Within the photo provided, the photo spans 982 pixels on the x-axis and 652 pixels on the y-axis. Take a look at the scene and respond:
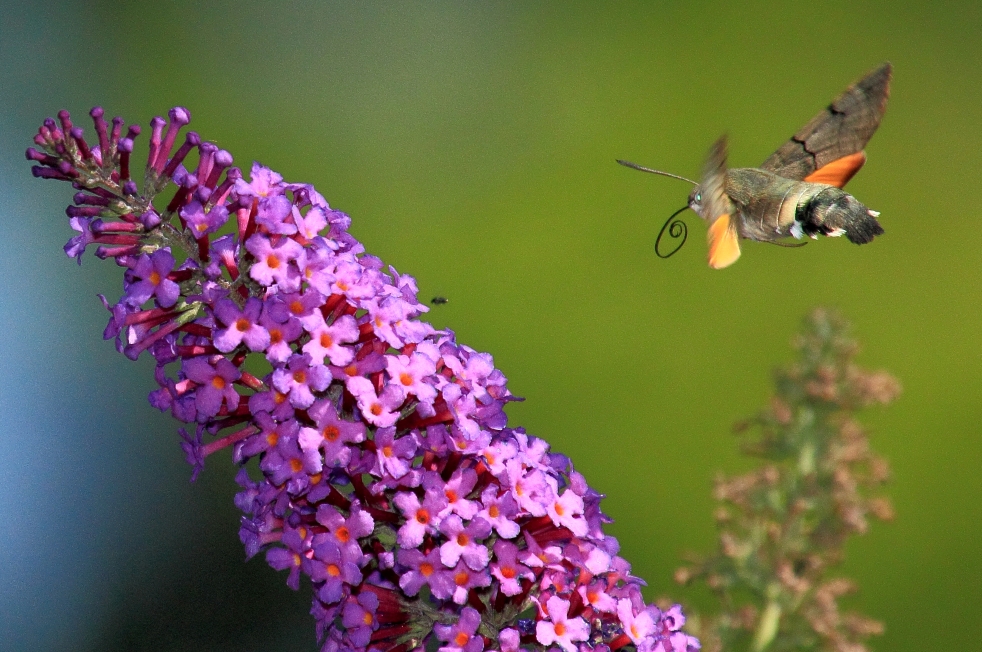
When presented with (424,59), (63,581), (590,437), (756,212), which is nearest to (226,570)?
(63,581)

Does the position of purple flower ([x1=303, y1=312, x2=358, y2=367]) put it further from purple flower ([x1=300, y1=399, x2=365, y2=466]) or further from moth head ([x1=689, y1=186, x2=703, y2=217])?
moth head ([x1=689, y1=186, x2=703, y2=217])

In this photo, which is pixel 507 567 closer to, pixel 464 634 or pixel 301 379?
pixel 464 634

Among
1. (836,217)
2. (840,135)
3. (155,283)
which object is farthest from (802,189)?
(155,283)

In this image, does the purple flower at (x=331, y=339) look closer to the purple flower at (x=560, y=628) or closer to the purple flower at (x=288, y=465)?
the purple flower at (x=288, y=465)

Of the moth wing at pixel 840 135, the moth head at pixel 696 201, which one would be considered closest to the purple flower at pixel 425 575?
the moth head at pixel 696 201


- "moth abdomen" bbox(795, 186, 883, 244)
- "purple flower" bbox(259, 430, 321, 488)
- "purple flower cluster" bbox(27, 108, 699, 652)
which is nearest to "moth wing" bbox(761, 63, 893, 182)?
"moth abdomen" bbox(795, 186, 883, 244)

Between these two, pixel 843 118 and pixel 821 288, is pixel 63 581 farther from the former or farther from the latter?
pixel 843 118
